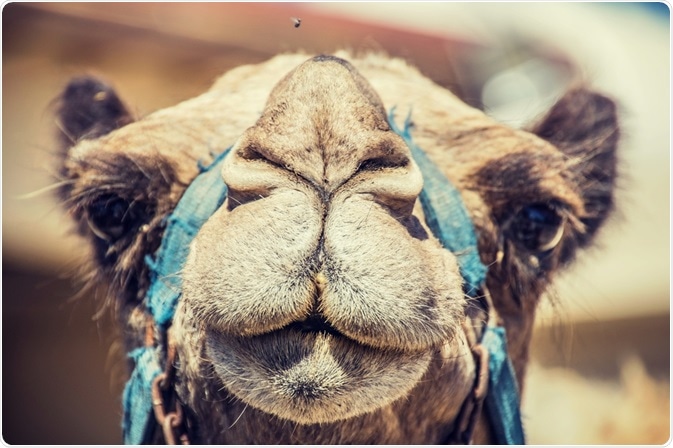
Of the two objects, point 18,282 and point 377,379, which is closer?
point 377,379

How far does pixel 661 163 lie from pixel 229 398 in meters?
5.28

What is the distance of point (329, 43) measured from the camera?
6277 mm

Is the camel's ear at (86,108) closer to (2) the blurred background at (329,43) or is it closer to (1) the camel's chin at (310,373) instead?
(1) the camel's chin at (310,373)

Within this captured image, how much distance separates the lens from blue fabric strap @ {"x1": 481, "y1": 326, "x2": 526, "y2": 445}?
8.68 feet

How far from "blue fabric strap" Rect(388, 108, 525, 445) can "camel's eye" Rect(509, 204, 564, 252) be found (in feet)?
0.71

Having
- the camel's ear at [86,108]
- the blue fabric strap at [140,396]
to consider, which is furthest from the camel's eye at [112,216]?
the camel's ear at [86,108]

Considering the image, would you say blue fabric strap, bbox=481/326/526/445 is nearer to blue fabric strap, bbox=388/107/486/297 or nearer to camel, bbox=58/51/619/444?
camel, bbox=58/51/619/444

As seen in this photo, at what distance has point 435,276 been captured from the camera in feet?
6.61

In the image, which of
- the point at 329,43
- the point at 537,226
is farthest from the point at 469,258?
the point at 329,43

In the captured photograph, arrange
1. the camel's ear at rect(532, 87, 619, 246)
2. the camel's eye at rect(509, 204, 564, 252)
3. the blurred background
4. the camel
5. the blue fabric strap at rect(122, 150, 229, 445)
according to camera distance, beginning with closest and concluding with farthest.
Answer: the camel < the blue fabric strap at rect(122, 150, 229, 445) < the camel's eye at rect(509, 204, 564, 252) < the camel's ear at rect(532, 87, 619, 246) < the blurred background

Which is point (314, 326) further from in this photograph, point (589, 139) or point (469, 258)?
point (589, 139)

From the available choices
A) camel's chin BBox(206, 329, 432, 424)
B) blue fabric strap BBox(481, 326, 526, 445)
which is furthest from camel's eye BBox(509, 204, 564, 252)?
camel's chin BBox(206, 329, 432, 424)

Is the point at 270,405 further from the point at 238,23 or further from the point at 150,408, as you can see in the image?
the point at 238,23

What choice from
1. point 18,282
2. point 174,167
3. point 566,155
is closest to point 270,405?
point 174,167
